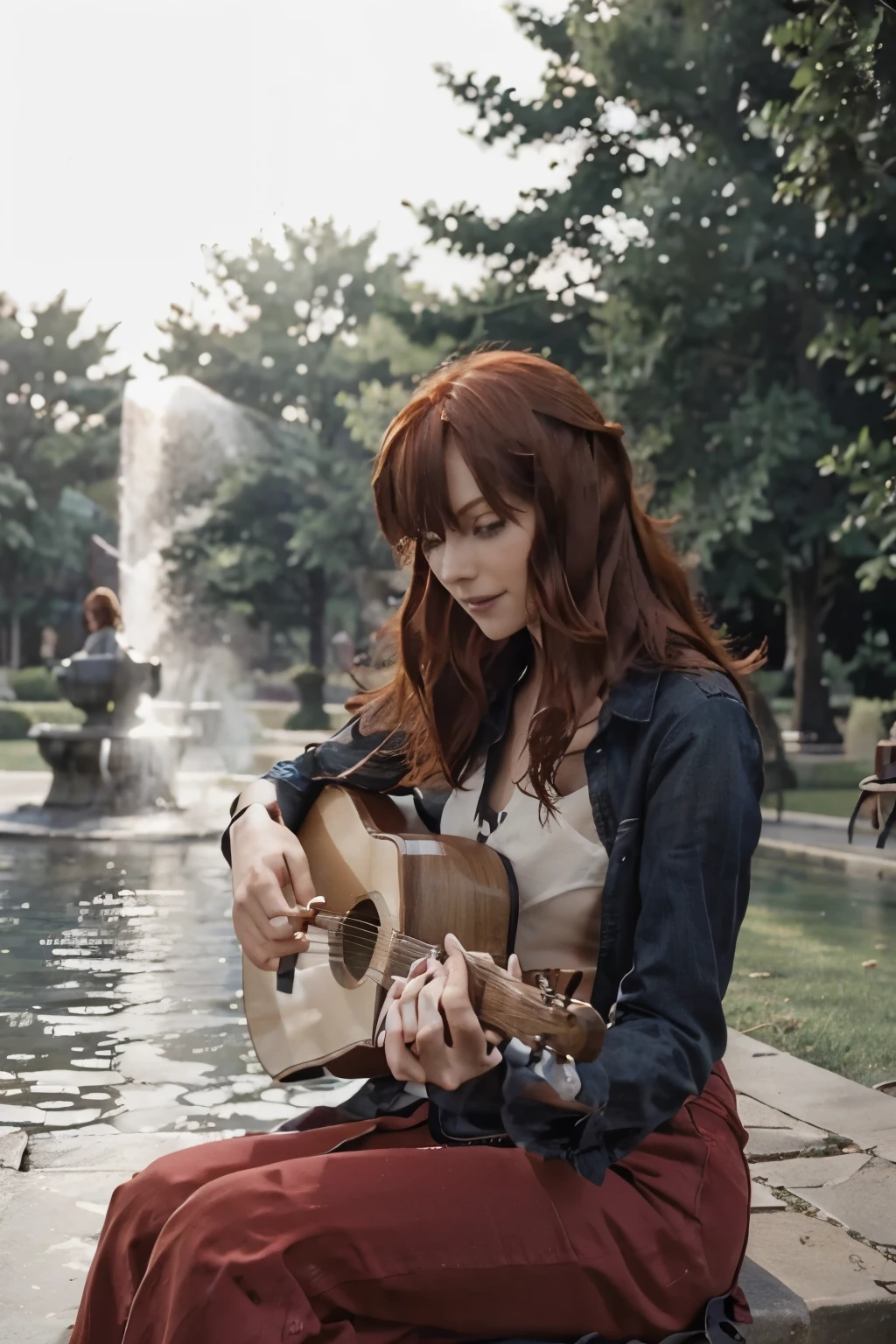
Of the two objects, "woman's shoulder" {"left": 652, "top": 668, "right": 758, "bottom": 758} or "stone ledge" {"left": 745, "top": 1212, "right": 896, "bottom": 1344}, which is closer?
"woman's shoulder" {"left": 652, "top": 668, "right": 758, "bottom": 758}

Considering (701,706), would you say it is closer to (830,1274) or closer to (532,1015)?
(532,1015)

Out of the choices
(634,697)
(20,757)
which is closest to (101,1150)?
(634,697)

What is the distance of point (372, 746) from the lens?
2461 millimetres

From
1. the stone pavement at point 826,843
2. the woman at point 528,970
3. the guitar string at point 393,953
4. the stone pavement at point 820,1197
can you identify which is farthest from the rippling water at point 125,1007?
the stone pavement at point 826,843

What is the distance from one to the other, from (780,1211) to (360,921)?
125 cm

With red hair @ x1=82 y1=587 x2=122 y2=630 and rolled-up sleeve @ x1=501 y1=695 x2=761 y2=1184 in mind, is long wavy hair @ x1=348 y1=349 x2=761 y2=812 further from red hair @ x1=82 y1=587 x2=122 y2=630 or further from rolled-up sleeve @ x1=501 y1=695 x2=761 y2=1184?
red hair @ x1=82 y1=587 x2=122 y2=630

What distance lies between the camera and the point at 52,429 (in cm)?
4291

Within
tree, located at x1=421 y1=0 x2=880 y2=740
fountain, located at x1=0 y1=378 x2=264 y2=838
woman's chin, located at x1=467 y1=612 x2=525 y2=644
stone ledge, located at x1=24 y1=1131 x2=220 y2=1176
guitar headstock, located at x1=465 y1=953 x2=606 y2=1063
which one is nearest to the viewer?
guitar headstock, located at x1=465 y1=953 x2=606 y2=1063

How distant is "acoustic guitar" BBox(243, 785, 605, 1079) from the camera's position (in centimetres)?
199

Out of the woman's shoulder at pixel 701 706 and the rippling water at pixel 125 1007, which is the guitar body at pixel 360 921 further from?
the rippling water at pixel 125 1007

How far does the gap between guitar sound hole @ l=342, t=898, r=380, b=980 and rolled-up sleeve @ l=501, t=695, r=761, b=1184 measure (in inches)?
17.5

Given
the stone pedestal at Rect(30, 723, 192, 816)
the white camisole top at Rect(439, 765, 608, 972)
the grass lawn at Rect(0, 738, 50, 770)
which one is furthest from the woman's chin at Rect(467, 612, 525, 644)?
the grass lawn at Rect(0, 738, 50, 770)

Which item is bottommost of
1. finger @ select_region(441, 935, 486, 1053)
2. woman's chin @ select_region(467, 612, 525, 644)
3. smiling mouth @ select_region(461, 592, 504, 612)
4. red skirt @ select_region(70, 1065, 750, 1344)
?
red skirt @ select_region(70, 1065, 750, 1344)

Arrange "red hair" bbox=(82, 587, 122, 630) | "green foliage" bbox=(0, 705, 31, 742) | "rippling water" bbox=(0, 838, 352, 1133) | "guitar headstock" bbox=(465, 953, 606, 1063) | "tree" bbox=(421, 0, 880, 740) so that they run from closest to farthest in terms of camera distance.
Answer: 1. "guitar headstock" bbox=(465, 953, 606, 1063)
2. "rippling water" bbox=(0, 838, 352, 1133)
3. "red hair" bbox=(82, 587, 122, 630)
4. "tree" bbox=(421, 0, 880, 740)
5. "green foliage" bbox=(0, 705, 31, 742)
